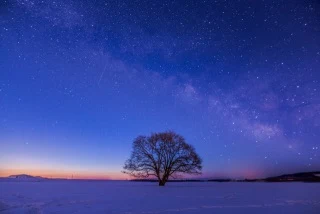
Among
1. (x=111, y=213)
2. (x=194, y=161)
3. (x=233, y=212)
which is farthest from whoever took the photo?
(x=194, y=161)

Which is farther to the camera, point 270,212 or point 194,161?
point 194,161

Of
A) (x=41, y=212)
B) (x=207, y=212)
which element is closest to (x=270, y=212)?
(x=207, y=212)

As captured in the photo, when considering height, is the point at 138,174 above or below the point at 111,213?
above

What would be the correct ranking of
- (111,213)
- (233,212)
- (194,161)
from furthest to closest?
(194,161) < (233,212) < (111,213)

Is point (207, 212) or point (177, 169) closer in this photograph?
point (207, 212)

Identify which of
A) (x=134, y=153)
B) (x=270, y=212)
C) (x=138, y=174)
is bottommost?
(x=270, y=212)

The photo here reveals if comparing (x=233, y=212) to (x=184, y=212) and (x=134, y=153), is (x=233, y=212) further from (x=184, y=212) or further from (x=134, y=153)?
(x=134, y=153)

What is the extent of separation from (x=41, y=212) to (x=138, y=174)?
30.0 meters

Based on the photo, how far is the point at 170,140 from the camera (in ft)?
134

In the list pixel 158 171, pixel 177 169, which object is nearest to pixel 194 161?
pixel 177 169

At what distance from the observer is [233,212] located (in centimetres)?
1094

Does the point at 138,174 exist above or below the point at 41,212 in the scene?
above

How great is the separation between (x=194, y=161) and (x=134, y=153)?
927 centimetres

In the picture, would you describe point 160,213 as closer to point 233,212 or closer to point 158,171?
point 233,212
